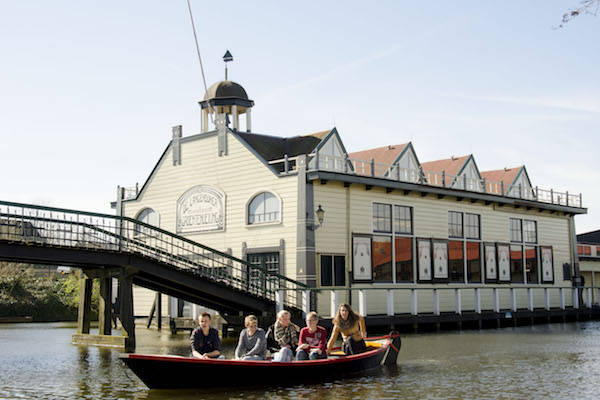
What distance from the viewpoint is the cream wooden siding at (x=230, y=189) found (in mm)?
29688

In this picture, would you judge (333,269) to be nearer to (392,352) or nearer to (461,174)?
(461,174)

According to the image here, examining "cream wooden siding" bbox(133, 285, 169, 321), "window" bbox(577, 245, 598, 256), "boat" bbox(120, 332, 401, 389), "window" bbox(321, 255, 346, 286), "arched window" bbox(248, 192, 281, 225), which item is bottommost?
"boat" bbox(120, 332, 401, 389)

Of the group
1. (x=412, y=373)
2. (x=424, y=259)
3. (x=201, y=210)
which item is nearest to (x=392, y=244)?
(x=424, y=259)

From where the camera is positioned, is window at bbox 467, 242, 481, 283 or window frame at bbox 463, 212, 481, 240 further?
window frame at bbox 463, 212, 481, 240

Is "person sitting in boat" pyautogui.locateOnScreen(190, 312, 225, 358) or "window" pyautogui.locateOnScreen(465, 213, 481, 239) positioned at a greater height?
"window" pyautogui.locateOnScreen(465, 213, 481, 239)

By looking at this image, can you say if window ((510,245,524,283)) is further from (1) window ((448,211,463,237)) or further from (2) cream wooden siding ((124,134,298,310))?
(2) cream wooden siding ((124,134,298,310))

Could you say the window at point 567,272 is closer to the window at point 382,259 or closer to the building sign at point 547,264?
the building sign at point 547,264

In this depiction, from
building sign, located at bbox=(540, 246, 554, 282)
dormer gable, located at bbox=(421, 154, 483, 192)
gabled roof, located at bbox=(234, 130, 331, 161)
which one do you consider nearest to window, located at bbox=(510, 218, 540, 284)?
building sign, located at bbox=(540, 246, 554, 282)

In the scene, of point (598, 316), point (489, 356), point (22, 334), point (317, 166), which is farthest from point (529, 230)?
point (22, 334)

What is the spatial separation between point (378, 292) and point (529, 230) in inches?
497

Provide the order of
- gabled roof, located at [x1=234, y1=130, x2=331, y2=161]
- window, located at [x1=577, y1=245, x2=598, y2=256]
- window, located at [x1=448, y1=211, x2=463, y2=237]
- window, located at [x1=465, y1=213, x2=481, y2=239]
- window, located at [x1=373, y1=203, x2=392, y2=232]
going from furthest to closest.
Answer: window, located at [x1=577, y1=245, x2=598, y2=256] → window, located at [x1=465, y1=213, x2=481, y2=239] → window, located at [x1=448, y1=211, x2=463, y2=237] → gabled roof, located at [x1=234, y1=130, x2=331, y2=161] → window, located at [x1=373, y1=203, x2=392, y2=232]

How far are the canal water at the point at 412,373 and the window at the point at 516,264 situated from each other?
A: 37.8ft

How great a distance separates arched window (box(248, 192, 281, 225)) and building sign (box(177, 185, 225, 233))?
1708mm

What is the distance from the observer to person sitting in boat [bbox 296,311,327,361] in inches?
604
